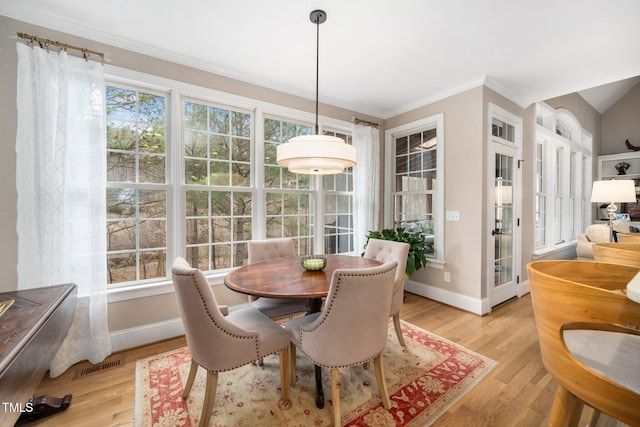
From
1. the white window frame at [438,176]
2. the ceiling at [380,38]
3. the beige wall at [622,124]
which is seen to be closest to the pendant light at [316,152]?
the ceiling at [380,38]

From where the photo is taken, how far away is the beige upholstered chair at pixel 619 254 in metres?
1.62

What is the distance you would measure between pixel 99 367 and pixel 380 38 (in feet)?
11.7

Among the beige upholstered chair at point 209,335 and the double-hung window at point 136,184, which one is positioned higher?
the double-hung window at point 136,184

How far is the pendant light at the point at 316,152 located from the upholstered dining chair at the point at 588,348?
1258 millimetres

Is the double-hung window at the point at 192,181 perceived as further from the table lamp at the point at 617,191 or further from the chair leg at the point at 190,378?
the table lamp at the point at 617,191

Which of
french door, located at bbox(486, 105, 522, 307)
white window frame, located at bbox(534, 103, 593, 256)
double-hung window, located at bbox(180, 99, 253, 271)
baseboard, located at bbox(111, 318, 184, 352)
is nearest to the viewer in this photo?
baseboard, located at bbox(111, 318, 184, 352)

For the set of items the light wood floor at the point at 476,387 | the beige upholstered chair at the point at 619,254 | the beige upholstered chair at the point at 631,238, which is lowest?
the light wood floor at the point at 476,387

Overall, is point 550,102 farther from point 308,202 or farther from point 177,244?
point 177,244

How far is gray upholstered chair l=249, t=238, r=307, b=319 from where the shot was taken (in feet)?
6.78

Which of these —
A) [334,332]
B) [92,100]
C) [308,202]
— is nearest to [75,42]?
[92,100]

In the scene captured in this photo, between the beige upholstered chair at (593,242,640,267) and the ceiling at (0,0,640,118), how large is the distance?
1729mm

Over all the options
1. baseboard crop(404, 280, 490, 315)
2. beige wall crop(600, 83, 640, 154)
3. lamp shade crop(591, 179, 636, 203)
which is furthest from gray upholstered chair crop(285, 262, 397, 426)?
beige wall crop(600, 83, 640, 154)

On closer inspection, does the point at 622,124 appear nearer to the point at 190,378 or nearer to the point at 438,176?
the point at 438,176

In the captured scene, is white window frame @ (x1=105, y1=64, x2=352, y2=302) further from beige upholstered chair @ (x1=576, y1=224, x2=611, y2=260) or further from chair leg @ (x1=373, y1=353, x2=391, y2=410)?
beige upholstered chair @ (x1=576, y1=224, x2=611, y2=260)
